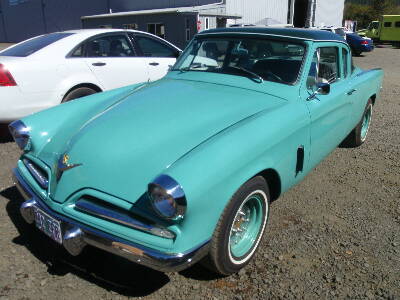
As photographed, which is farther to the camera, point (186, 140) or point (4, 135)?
point (4, 135)

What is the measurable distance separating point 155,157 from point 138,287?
901mm

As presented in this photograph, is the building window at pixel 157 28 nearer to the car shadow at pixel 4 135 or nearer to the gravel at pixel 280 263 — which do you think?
the car shadow at pixel 4 135

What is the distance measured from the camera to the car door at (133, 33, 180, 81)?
6238mm

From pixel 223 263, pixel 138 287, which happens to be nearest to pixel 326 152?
pixel 223 263

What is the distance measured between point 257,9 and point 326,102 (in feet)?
64.5

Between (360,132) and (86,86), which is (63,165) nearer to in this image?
(86,86)

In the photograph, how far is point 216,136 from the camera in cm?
246

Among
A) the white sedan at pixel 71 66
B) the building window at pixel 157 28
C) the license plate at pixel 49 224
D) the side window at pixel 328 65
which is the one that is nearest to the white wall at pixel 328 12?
the building window at pixel 157 28

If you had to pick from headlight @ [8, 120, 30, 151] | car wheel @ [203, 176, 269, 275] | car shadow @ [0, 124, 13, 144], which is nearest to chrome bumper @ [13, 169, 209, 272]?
car wheel @ [203, 176, 269, 275]

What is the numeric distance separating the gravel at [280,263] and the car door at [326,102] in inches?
22.1

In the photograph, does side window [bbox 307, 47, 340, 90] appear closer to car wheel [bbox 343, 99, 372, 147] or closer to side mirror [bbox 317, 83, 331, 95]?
side mirror [bbox 317, 83, 331, 95]

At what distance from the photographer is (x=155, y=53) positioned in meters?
6.50

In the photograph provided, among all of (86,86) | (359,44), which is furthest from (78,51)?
(359,44)

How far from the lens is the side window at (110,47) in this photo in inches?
224
